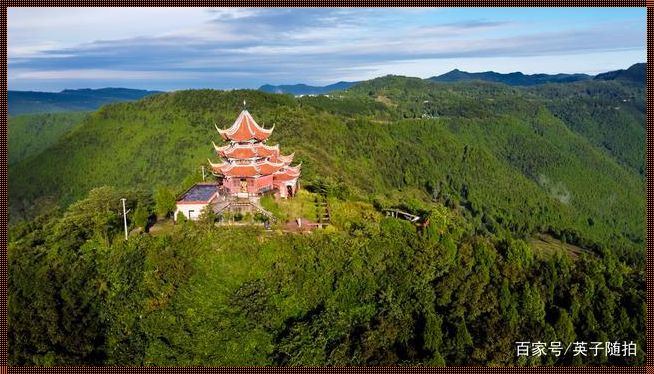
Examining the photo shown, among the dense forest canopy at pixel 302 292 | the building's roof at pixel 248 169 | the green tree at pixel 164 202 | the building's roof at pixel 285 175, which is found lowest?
the dense forest canopy at pixel 302 292

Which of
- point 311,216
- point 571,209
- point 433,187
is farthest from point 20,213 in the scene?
point 571,209

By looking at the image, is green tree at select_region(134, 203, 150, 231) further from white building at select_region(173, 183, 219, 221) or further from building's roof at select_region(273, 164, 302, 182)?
building's roof at select_region(273, 164, 302, 182)

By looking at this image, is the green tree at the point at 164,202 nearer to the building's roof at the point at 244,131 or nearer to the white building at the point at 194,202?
the white building at the point at 194,202

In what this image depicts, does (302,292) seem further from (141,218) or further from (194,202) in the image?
(141,218)

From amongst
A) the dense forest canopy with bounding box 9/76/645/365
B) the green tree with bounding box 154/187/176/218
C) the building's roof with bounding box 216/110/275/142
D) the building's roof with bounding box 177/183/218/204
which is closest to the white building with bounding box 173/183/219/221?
the building's roof with bounding box 177/183/218/204

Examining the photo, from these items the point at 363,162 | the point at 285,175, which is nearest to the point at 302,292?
the point at 285,175

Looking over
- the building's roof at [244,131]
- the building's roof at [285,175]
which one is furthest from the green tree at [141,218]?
the building's roof at [285,175]

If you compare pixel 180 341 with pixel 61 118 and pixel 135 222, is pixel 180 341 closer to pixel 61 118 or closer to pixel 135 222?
pixel 135 222
